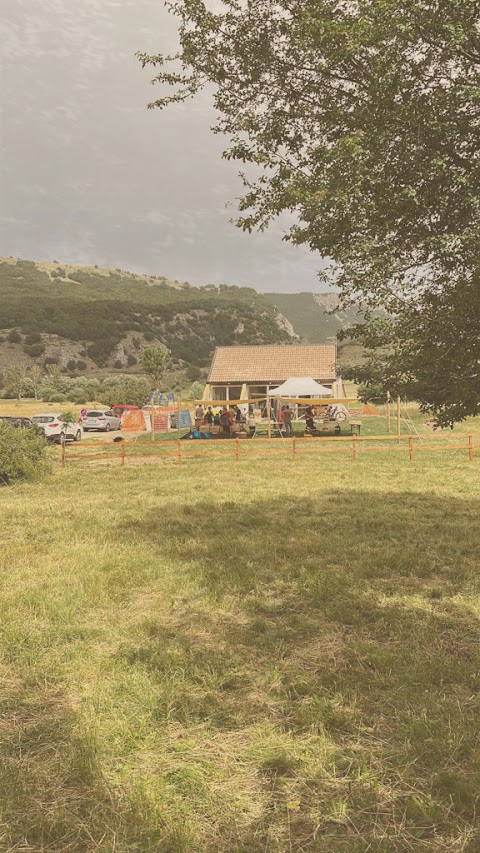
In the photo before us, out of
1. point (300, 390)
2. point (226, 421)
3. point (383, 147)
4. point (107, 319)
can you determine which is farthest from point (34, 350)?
point (383, 147)

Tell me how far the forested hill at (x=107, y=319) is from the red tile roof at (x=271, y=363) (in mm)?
60890

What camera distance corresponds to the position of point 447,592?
→ 601 cm

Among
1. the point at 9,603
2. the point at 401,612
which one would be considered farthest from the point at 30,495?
the point at 401,612

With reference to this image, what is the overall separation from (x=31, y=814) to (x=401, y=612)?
3.87 metres

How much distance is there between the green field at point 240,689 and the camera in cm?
275

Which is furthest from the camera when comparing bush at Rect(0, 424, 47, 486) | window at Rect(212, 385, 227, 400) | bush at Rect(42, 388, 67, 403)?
bush at Rect(42, 388, 67, 403)

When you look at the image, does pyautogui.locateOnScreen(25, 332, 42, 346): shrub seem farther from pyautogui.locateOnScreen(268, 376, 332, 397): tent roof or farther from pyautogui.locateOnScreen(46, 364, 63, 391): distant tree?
pyautogui.locateOnScreen(268, 376, 332, 397): tent roof

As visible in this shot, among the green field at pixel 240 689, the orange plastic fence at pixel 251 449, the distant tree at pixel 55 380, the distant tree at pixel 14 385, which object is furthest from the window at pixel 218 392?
the distant tree at pixel 14 385

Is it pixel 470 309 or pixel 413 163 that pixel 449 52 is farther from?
pixel 470 309

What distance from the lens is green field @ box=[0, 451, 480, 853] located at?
275 centimetres

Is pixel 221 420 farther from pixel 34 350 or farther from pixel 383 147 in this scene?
pixel 34 350

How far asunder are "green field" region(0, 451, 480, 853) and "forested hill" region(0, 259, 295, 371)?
9640 cm

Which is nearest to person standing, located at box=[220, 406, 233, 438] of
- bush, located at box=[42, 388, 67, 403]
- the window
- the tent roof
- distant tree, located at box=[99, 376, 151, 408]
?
the tent roof

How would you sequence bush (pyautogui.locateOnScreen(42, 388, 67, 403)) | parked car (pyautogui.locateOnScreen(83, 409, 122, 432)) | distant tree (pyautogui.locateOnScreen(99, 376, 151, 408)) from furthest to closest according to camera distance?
bush (pyautogui.locateOnScreen(42, 388, 67, 403)) < distant tree (pyautogui.locateOnScreen(99, 376, 151, 408)) < parked car (pyautogui.locateOnScreen(83, 409, 122, 432))
